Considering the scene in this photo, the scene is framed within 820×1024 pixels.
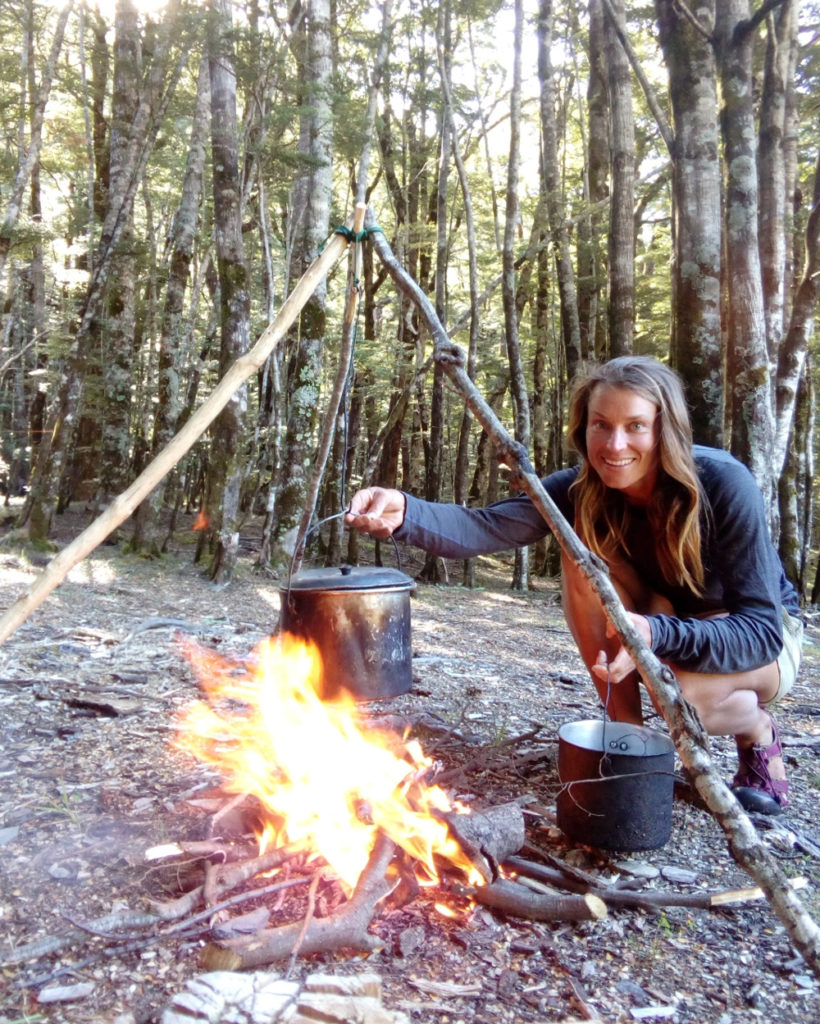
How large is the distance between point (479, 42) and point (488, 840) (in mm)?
14922

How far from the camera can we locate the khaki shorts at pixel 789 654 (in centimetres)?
268

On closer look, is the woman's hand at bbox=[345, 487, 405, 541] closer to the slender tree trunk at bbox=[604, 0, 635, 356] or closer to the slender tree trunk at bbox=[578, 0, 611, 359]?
the slender tree trunk at bbox=[604, 0, 635, 356]

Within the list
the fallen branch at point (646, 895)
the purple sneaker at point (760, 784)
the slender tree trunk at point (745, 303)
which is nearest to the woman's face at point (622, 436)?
the purple sneaker at point (760, 784)

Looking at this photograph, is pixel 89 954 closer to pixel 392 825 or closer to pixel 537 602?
pixel 392 825

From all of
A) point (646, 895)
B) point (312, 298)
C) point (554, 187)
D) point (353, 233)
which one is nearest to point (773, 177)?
→ point (554, 187)

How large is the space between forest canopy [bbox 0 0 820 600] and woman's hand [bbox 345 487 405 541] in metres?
0.18

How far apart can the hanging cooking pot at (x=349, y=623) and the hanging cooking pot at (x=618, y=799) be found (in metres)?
0.71

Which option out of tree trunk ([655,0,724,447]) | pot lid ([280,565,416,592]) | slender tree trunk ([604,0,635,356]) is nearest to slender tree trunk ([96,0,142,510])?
slender tree trunk ([604,0,635,356])

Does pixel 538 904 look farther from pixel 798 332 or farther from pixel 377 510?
pixel 798 332

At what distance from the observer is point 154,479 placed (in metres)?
2.02

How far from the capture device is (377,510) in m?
2.47

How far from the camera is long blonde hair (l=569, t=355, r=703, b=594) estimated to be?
2408 millimetres

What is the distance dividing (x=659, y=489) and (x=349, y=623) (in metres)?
1.14

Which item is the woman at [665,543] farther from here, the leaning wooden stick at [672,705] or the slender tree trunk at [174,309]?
the slender tree trunk at [174,309]
